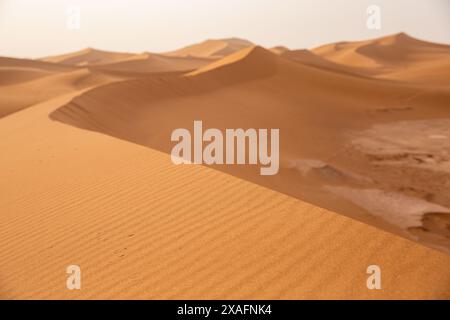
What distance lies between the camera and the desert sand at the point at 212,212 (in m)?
2.16

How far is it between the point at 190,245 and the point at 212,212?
429 millimetres

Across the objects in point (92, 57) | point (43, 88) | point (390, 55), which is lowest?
point (390, 55)

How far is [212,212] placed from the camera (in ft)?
9.34

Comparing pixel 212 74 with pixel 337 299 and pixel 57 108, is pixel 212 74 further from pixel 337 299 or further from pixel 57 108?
pixel 337 299

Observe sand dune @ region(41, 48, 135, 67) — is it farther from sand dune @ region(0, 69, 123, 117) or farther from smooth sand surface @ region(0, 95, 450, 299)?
smooth sand surface @ region(0, 95, 450, 299)

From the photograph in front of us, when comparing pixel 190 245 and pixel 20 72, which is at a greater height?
pixel 20 72

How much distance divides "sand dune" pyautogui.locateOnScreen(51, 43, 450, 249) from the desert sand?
0.21 feet

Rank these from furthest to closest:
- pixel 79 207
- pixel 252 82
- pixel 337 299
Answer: pixel 252 82
pixel 79 207
pixel 337 299

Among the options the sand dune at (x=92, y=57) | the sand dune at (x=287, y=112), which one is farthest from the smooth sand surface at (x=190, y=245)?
the sand dune at (x=92, y=57)

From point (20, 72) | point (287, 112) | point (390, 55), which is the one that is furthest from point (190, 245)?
point (390, 55)

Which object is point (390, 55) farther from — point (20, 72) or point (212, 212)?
point (212, 212)
